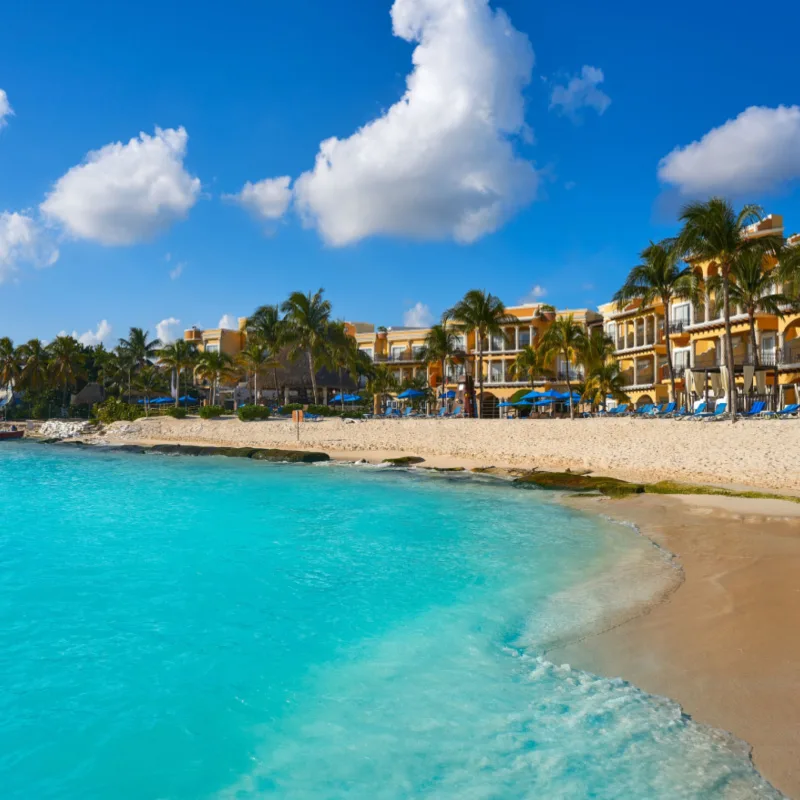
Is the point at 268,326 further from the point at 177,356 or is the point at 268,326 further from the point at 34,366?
the point at 34,366

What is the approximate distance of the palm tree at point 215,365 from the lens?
50219mm

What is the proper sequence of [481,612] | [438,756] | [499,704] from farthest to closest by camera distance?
[481,612], [499,704], [438,756]

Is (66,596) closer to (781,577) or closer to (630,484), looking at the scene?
(781,577)

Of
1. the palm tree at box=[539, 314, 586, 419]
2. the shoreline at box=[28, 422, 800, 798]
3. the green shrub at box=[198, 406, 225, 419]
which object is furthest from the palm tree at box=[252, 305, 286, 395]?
the shoreline at box=[28, 422, 800, 798]

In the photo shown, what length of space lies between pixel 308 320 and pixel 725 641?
40.2 m

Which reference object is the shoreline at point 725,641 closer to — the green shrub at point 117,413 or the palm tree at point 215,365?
the palm tree at point 215,365

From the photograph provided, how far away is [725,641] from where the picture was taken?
6.22m

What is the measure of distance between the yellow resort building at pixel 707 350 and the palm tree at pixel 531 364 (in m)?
6.41

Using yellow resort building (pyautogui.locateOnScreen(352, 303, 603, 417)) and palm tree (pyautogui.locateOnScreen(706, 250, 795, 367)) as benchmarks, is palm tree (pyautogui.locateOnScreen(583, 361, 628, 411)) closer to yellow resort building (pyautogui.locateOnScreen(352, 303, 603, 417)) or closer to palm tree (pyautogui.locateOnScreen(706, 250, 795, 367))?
yellow resort building (pyautogui.locateOnScreen(352, 303, 603, 417))

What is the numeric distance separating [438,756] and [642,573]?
5.34 metres

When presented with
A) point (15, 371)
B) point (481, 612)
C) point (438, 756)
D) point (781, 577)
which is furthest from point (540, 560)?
point (15, 371)

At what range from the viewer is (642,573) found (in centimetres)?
901

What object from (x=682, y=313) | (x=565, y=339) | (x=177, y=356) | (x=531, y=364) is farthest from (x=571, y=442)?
(x=177, y=356)

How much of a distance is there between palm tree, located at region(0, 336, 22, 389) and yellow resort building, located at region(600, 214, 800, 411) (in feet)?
195
